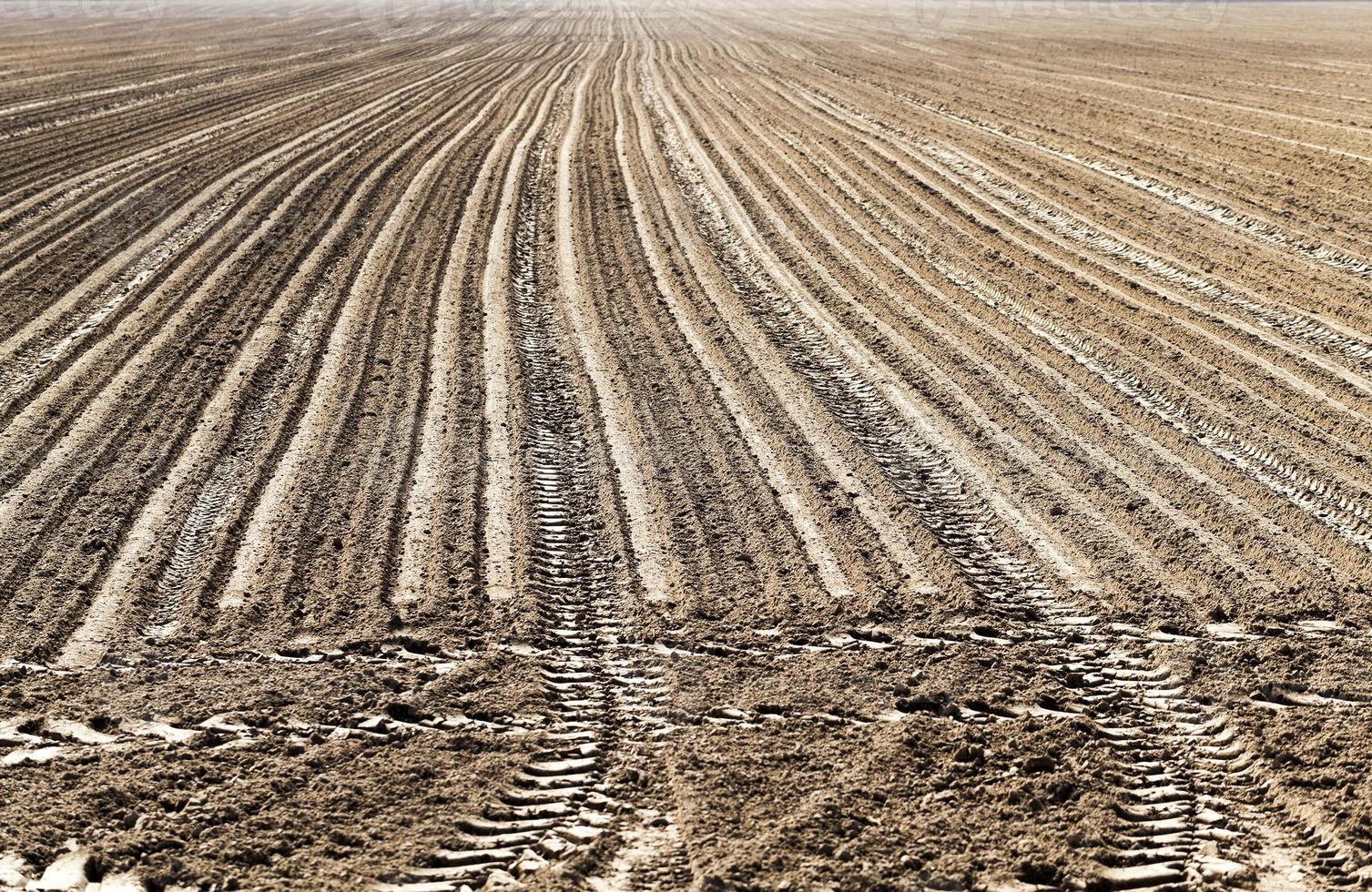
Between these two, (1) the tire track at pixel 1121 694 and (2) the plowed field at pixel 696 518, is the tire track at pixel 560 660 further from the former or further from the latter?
Result: (1) the tire track at pixel 1121 694

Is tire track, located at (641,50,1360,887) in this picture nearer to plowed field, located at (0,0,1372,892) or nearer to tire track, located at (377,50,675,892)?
plowed field, located at (0,0,1372,892)

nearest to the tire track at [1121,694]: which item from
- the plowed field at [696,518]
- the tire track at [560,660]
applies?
the plowed field at [696,518]

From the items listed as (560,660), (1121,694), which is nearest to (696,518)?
(560,660)

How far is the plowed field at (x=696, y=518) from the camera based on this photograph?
4.22m

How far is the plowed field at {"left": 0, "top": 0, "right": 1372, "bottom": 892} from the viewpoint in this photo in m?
4.22

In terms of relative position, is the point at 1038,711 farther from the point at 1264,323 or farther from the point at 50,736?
the point at 1264,323

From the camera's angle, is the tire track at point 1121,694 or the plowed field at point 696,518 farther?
the plowed field at point 696,518

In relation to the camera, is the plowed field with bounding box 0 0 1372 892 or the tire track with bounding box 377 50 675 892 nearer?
the tire track with bounding box 377 50 675 892

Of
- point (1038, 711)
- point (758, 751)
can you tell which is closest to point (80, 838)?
point (758, 751)

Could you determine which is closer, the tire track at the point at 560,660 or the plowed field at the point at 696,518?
the tire track at the point at 560,660

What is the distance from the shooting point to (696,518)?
6840mm

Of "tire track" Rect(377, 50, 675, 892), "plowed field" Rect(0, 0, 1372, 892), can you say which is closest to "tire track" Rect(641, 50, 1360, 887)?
"plowed field" Rect(0, 0, 1372, 892)

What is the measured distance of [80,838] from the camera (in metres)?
4.04

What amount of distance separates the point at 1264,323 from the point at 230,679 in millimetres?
8916
